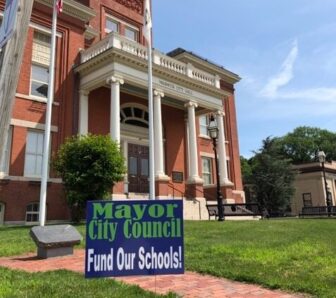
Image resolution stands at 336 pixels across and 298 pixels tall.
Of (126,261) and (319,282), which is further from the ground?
(126,261)

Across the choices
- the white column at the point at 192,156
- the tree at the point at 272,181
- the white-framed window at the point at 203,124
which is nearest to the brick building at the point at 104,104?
the white column at the point at 192,156

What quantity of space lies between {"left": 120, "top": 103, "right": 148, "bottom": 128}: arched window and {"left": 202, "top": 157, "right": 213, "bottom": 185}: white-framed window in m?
6.39

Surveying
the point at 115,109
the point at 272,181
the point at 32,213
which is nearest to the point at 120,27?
the point at 115,109

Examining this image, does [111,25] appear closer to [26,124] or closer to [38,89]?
[38,89]

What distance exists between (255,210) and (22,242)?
1620 cm

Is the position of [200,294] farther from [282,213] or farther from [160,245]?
[282,213]

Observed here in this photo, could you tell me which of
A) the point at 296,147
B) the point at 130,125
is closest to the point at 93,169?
the point at 130,125

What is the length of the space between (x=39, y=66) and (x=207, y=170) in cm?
1445

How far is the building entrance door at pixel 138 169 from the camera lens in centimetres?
2419

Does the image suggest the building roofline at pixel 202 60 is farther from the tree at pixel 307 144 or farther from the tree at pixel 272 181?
the tree at pixel 307 144

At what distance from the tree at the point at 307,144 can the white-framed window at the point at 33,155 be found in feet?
207

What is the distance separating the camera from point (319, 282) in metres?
5.91

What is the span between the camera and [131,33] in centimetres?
2855

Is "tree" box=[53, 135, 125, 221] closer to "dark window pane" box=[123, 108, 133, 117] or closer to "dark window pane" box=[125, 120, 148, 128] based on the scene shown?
"dark window pane" box=[123, 108, 133, 117]
